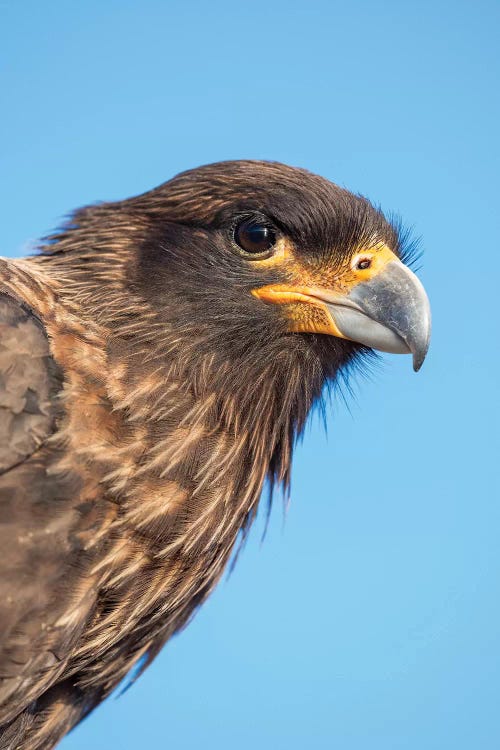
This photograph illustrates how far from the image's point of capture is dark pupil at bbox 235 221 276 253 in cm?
404

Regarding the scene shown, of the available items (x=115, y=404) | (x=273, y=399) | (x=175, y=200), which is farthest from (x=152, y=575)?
(x=175, y=200)

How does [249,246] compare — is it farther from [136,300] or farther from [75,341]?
[75,341]

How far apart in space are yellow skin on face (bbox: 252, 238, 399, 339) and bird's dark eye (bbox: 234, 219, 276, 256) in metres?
0.04

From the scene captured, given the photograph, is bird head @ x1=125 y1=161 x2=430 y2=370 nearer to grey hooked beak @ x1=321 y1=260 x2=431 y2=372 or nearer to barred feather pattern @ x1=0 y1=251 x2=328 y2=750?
grey hooked beak @ x1=321 y1=260 x2=431 y2=372

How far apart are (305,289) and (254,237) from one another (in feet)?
0.97

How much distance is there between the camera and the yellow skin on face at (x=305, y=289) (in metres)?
4.07

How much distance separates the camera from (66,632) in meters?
3.46

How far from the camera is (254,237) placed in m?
4.04

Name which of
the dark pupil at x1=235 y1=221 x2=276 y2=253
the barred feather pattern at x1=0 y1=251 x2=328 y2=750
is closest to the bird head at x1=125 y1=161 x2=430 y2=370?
the dark pupil at x1=235 y1=221 x2=276 y2=253

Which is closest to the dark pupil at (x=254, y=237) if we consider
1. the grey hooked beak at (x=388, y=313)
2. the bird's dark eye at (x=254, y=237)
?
the bird's dark eye at (x=254, y=237)

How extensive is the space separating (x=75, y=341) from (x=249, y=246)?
83 cm

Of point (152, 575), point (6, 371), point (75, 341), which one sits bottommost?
point (152, 575)

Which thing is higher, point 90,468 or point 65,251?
point 65,251

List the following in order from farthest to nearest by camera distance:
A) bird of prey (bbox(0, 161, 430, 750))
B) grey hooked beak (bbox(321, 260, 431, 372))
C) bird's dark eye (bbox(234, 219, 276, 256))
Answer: bird's dark eye (bbox(234, 219, 276, 256)), grey hooked beak (bbox(321, 260, 431, 372)), bird of prey (bbox(0, 161, 430, 750))
